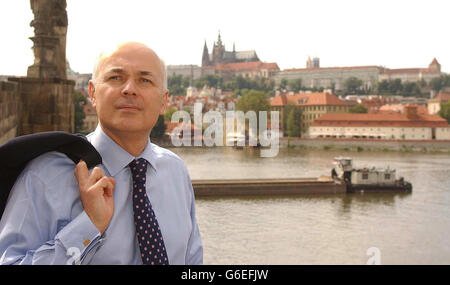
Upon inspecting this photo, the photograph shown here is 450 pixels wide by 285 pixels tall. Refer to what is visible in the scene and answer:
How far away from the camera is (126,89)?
0.87 metres

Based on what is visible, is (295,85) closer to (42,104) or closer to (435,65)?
(435,65)

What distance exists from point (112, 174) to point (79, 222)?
0.12m

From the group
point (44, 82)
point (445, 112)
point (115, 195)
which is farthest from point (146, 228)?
point (445, 112)

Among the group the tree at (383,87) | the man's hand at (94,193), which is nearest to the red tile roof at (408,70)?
the tree at (383,87)

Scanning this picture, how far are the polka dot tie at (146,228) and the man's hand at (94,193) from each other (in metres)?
0.07

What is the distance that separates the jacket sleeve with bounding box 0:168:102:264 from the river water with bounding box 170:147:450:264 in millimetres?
4370

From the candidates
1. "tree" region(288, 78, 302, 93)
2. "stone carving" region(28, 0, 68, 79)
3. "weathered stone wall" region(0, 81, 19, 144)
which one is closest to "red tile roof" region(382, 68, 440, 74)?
"tree" region(288, 78, 302, 93)

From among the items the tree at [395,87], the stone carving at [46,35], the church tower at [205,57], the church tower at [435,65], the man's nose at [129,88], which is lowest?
the man's nose at [129,88]

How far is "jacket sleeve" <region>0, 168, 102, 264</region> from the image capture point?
2.50ft

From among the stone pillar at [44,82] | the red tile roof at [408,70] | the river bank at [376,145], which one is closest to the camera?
the stone pillar at [44,82]

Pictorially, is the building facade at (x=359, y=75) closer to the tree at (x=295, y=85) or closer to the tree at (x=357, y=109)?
the tree at (x=295, y=85)

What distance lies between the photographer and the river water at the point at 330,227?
8.49 metres

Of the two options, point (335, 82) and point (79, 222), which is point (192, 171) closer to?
point (79, 222)

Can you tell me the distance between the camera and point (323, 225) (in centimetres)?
1102
